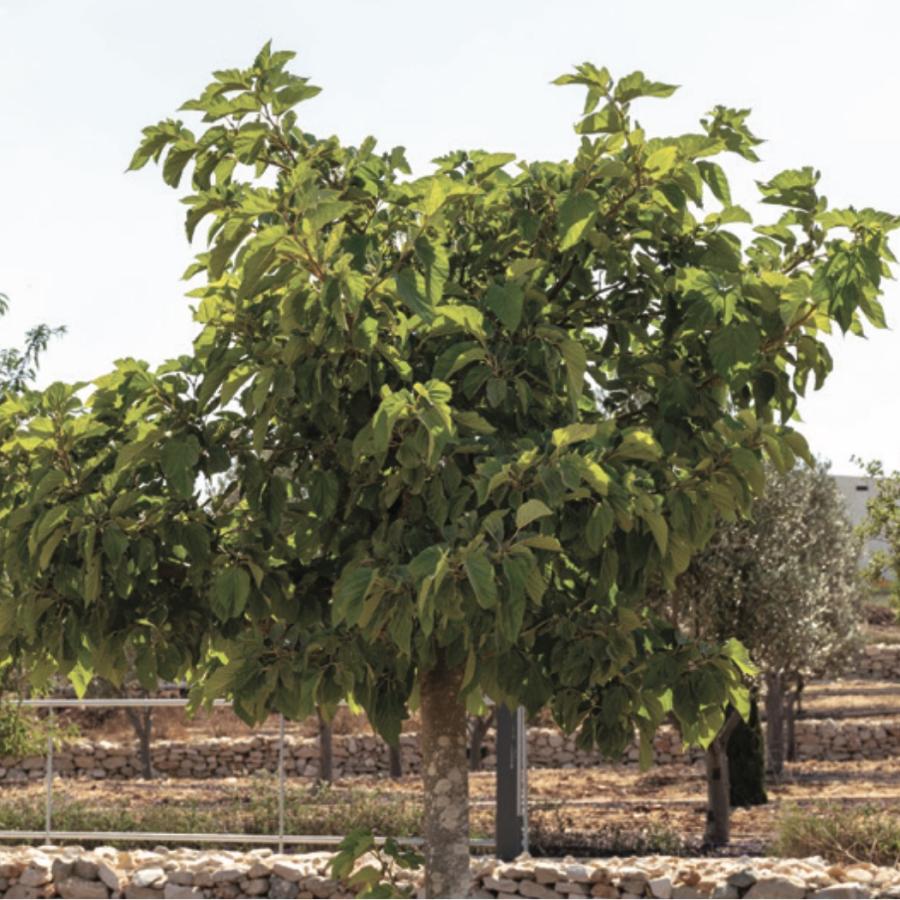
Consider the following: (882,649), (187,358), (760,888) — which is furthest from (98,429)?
(882,649)

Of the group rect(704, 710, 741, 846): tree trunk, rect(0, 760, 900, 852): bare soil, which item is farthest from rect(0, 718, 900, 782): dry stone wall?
rect(704, 710, 741, 846): tree trunk

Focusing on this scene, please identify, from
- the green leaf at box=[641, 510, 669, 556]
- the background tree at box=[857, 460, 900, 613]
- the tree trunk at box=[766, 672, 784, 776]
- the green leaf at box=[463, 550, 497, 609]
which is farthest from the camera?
the tree trunk at box=[766, 672, 784, 776]

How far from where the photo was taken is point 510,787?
11070mm

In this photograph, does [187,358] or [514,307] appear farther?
[187,358]

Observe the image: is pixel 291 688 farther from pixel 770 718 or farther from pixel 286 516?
pixel 770 718

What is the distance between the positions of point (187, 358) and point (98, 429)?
0.41 m

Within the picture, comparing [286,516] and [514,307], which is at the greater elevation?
[514,307]

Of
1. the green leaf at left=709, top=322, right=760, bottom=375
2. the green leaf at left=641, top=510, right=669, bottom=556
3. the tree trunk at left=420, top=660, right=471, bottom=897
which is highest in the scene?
the green leaf at left=709, top=322, right=760, bottom=375

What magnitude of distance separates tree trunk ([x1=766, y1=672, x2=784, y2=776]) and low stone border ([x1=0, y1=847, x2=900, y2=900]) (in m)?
12.4

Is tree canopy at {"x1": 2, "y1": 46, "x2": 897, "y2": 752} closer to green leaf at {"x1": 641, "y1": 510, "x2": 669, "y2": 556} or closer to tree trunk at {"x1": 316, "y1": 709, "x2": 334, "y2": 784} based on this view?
green leaf at {"x1": 641, "y1": 510, "x2": 669, "y2": 556}

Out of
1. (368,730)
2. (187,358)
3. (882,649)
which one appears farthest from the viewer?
(882,649)

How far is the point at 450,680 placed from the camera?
5609 millimetres

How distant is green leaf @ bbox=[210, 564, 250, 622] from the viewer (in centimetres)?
483

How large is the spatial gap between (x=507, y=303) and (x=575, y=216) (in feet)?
1.35
